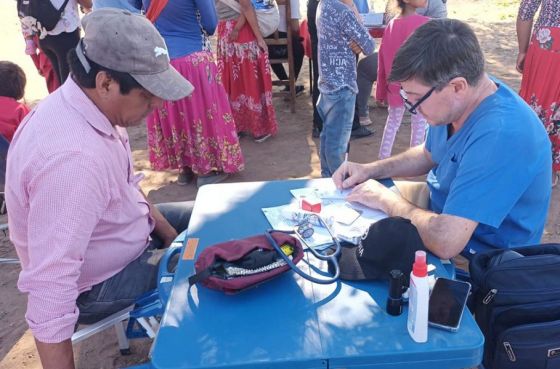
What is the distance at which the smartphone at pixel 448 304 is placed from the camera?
1.28m

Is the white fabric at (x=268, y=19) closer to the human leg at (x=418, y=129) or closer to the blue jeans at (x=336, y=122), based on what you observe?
the blue jeans at (x=336, y=122)

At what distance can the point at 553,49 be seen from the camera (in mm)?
3312

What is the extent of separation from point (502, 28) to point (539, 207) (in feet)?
25.8

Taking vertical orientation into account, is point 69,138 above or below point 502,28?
above

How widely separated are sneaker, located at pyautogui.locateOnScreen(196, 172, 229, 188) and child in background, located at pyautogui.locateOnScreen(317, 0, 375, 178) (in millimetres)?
1017

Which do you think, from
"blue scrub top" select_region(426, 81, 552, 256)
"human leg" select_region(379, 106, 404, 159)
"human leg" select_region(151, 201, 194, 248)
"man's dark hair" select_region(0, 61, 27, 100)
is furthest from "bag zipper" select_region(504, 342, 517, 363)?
"man's dark hair" select_region(0, 61, 27, 100)

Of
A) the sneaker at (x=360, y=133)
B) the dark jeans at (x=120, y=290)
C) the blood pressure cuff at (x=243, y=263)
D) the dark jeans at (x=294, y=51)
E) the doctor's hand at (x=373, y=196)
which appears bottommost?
the sneaker at (x=360, y=133)

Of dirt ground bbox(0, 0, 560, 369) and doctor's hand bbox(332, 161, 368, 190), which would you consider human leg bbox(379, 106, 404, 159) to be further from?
doctor's hand bbox(332, 161, 368, 190)

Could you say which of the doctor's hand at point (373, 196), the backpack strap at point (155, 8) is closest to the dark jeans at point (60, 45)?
the backpack strap at point (155, 8)

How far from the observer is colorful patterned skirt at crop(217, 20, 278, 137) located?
184 inches

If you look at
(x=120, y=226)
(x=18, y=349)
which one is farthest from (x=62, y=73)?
(x=120, y=226)

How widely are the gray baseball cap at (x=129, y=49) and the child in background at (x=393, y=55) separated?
6.87 feet

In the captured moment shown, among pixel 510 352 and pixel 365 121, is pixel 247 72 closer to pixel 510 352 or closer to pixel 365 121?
pixel 365 121

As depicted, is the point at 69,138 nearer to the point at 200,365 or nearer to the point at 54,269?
the point at 54,269
